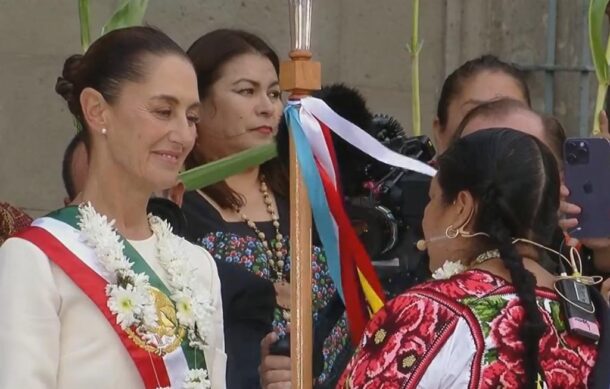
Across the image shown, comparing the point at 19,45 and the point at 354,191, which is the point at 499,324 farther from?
the point at 19,45

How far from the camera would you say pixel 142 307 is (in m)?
2.87

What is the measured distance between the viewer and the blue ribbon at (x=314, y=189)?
10.4 ft

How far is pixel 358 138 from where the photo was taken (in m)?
3.25

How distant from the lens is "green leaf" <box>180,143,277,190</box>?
139 inches

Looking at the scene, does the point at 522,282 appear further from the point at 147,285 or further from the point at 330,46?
the point at 330,46

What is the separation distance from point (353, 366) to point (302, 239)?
1.36 feet

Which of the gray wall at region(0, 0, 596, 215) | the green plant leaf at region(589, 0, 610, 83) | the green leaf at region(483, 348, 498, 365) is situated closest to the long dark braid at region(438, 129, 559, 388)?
the green leaf at region(483, 348, 498, 365)

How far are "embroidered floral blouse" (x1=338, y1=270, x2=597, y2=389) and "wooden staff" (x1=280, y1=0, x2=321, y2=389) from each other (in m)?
0.30

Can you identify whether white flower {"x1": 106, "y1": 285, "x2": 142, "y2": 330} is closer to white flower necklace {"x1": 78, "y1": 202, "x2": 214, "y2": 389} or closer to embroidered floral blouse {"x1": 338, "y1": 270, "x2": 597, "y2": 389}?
white flower necklace {"x1": 78, "y1": 202, "x2": 214, "y2": 389}

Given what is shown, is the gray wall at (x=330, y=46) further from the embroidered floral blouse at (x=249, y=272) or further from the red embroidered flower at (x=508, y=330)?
the red embroidered flower at (x=508, y=330)

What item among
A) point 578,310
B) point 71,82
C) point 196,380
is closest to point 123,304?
point 196,380

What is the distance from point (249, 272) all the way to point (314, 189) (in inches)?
17.3

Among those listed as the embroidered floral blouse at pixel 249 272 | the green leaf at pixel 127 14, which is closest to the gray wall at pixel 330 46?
the green leaf at pixel 127 14

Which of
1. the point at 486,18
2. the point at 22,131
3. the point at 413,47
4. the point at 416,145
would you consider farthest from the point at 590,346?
the point at 486,18
